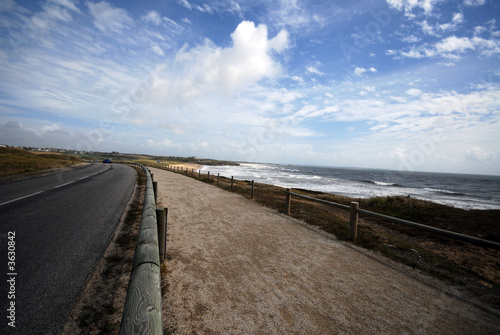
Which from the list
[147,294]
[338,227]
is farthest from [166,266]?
[338,227]

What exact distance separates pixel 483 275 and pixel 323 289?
4062 millimetres

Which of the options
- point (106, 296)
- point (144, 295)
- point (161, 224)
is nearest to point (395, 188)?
point (161, 224)

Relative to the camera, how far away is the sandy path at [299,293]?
107 inches

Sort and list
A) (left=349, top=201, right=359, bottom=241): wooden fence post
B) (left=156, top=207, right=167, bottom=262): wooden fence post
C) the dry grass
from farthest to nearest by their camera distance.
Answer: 1. (left=349, top=201, right=359, bottom=241): wooden fence post
2. (left=156, top=207, right=167, bottom=262): wooden fence post
3. the dry grass

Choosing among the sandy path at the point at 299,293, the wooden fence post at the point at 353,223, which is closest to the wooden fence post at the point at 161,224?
the sandy path at the point at 299,293

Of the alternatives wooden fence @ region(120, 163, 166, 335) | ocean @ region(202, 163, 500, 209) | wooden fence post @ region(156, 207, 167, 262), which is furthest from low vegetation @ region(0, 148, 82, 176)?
ocean @ region(202, 163, 500, 209)

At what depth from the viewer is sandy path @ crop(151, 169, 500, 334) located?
8.93ft

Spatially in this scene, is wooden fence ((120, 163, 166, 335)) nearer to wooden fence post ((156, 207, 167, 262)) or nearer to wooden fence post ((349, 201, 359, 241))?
wooden fence post ((156, 207, 167, 262))

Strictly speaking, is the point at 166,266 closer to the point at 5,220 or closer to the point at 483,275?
the point at 5,220

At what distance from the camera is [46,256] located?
12.1ft

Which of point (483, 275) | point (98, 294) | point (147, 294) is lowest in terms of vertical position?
point (483, 275)

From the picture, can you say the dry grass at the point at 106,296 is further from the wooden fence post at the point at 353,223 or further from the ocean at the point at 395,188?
the ocean at the point at 395,188

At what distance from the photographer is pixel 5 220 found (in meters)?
5.39

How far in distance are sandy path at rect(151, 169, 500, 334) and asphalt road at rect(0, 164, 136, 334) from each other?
1301 mm
